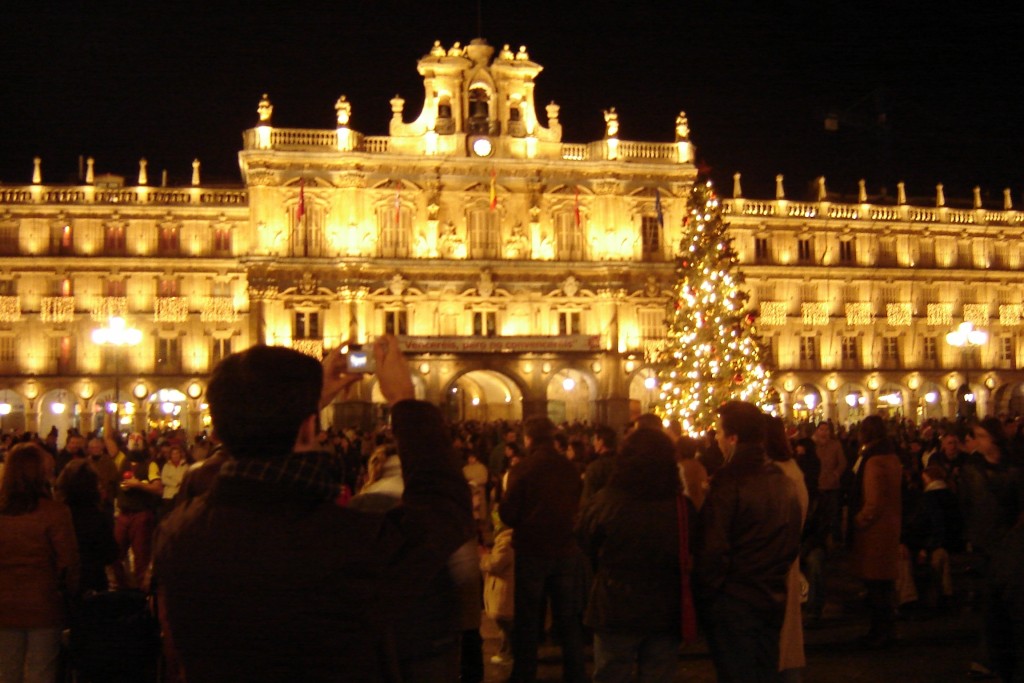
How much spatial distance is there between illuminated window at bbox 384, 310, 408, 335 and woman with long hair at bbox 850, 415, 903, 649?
33024 millimetres

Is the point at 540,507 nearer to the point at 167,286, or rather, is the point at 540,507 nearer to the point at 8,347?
the point at 167,286

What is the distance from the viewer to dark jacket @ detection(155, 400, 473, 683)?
2602mm

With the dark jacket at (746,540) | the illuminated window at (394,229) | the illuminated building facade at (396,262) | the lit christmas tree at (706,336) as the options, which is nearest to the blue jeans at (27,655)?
the dark jacket at (746,540)

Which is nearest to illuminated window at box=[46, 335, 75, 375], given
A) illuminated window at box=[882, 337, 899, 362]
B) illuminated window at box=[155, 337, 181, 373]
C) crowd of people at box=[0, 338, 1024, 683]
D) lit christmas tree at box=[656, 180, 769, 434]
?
illuminated window at box=[155, 337, 181, 373]

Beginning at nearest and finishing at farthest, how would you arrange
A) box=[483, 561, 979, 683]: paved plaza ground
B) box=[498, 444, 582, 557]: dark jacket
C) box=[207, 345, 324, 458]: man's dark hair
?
box=[207, 345, 324, 458]: man's dark hair
box=[498, 444, 582, 557]: dark jacket
box=[483, 561, 979, 683]: paved plaza ground

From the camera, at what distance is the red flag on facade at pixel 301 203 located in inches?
1596

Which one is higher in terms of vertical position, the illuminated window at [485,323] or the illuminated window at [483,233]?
the illuminated window at [483,233]

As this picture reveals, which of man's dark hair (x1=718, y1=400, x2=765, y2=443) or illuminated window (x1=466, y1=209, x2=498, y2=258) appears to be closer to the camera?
man's dark hair (x1=718, y1=400, x2=765, y2=443)

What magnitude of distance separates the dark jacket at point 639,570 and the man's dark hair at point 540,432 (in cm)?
221

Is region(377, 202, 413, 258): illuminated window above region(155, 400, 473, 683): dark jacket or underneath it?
above

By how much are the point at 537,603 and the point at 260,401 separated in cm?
574

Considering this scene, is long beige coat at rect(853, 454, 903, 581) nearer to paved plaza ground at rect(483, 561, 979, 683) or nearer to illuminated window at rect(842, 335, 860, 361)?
paved plaza ground at rect(483, 561, 979, 683)

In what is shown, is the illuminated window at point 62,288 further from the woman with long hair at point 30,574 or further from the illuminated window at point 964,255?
the illuminated window at point 964,255

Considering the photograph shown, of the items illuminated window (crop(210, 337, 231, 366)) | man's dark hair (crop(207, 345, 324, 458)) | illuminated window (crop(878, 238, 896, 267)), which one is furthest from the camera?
illuminated window (crop(878, 238, 896, 267))
